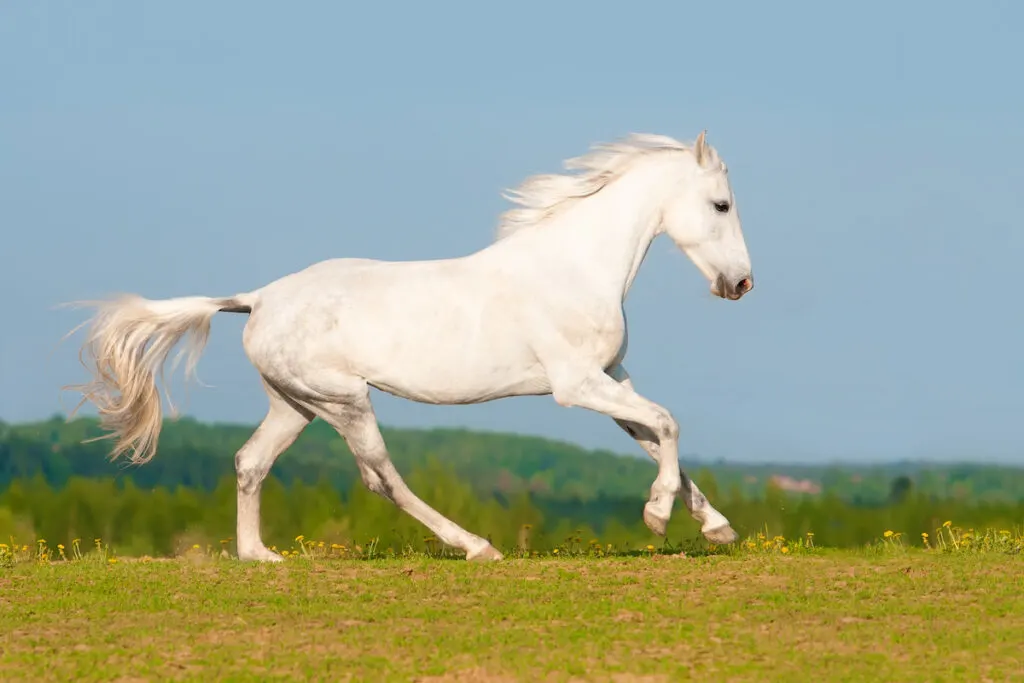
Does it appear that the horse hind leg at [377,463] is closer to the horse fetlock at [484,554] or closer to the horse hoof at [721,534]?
the horse fetlock at [484,554]

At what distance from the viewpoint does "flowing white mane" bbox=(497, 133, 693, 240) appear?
11.0 metres

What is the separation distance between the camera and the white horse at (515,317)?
1054cm

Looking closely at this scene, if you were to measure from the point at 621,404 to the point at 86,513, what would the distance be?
598cm

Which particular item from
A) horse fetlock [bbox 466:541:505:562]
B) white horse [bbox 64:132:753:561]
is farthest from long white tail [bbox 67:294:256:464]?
horse fetlock [bbox 466:541:505:562]

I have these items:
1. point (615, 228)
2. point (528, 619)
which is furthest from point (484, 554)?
point (615, 228)

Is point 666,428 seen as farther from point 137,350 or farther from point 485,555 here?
point 137,350

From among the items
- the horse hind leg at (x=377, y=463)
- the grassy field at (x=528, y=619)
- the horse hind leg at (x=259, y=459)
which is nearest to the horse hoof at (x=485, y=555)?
the horse hind leg at (x=377, y=463)

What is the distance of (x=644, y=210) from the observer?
1085 cm

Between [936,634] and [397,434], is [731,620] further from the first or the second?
[397,434]

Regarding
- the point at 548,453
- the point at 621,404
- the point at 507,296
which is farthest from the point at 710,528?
the point at 548,453

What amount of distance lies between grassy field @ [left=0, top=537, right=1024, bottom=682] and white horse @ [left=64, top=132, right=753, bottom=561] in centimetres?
78

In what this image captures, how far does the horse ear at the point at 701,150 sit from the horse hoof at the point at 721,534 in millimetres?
2609

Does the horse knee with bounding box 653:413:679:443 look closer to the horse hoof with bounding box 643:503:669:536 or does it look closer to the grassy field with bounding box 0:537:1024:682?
the horse hoof with bounding box 643:503:669:536

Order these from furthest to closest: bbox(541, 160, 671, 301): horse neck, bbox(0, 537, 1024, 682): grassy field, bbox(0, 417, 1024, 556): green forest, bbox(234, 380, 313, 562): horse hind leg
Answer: bbox(0, 417, 1024, 556): green forest, bbox(234, 380, 313, 562): horse hind leg, bbox(541, 160, 671, 301): horse neck, bbox(0, 537, 1024, 682): grassy field
